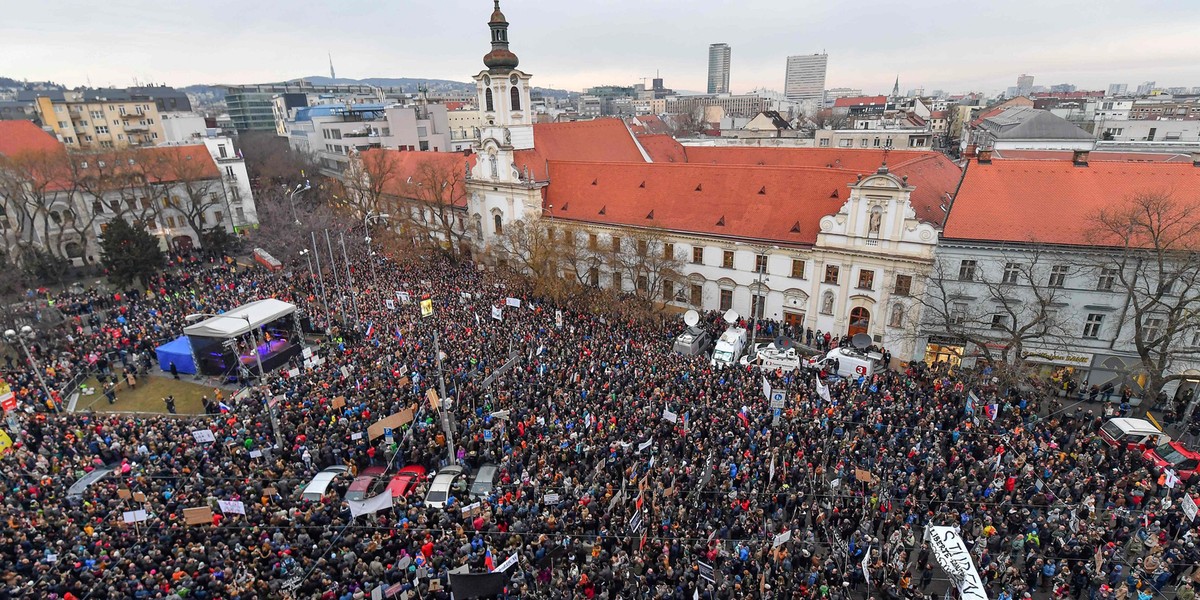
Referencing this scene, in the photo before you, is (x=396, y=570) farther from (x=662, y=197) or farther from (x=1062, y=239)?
(x=1062, y=239)

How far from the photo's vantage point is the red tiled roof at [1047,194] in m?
28.9

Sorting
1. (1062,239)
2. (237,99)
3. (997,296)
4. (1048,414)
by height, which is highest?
(237,99)

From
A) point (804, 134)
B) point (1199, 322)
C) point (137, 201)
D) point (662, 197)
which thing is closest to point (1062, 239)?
point (1199, 322)

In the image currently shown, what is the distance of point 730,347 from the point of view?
104 feet

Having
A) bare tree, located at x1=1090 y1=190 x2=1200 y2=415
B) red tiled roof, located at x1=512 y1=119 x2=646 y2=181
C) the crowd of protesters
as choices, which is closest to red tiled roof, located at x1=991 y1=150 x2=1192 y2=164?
bare tree, located at x1=1090 y1=190 x2=1200 y2=415

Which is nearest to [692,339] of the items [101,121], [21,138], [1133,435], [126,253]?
[1133,435]

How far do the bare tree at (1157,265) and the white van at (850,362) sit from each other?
34.7ft

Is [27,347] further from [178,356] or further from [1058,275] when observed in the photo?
[1058,275]

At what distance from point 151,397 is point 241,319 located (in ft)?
18.9

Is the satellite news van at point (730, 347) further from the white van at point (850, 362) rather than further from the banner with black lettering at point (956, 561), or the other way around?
the banner with black lettering at point (956, 561)

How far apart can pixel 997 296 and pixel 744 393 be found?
1457 centimetres

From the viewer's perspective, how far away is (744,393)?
25.8m

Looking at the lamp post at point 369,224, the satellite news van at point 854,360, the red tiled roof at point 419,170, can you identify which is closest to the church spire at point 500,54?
the red tiled roof at point 419,170

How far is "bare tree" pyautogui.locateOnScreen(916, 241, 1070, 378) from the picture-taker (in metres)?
28.9
